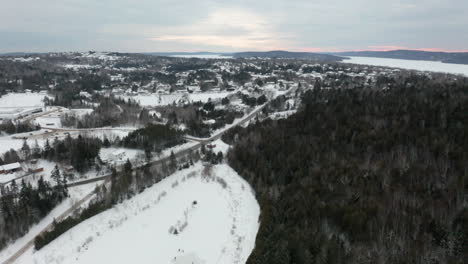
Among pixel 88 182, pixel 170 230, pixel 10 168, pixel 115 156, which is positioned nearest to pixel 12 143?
pixel 10 168

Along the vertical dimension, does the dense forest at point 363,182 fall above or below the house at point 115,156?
above

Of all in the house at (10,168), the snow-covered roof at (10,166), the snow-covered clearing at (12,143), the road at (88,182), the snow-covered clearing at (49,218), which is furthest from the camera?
the snow-covered clearing at (12,143)

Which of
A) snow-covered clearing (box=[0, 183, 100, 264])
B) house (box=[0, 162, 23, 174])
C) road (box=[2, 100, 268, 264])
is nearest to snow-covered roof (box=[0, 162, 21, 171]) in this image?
house (box=[0, 162, 23, 174])

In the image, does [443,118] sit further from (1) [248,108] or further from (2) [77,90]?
(2) [77,90]

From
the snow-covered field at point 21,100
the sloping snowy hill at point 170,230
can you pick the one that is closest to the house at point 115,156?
the sloping snowy hill at point 170,230

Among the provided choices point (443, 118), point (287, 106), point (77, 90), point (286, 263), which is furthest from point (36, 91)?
point (443, 118)

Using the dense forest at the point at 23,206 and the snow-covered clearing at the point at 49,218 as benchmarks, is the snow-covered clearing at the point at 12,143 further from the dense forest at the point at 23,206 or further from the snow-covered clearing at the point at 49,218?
the snow-covered clearing at the point at 49,218

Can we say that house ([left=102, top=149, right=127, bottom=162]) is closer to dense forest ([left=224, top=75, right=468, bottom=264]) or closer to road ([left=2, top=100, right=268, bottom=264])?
road ([left=2, top=100, right=268, bottom=264])
